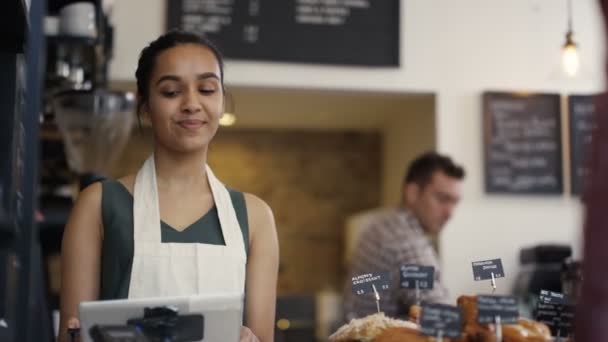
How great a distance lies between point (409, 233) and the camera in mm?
2812

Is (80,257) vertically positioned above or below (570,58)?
below

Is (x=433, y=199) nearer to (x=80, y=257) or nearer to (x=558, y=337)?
(x=558, y=337)

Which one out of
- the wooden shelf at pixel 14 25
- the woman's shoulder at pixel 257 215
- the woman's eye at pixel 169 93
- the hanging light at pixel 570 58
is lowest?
the woman's shoulder at pixel 257 215

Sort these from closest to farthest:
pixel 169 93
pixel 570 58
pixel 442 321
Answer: pixel 442 321
pixel 169 93
pixel 570 58

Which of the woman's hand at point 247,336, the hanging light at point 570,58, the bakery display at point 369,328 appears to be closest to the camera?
the bakery display at point 369,328

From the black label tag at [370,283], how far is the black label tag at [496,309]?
1.03 ft

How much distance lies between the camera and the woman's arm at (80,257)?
4.50ft

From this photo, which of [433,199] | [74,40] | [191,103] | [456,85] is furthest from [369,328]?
[456,85]

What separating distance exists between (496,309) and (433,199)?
1965 mm

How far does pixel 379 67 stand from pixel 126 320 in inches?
114

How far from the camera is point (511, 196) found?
390cm

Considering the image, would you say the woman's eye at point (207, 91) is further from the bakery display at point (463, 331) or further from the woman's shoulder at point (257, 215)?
the bakery display at point (463, 331)

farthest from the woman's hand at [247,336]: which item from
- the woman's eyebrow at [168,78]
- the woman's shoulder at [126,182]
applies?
the woman's eyebrow at [168,78]

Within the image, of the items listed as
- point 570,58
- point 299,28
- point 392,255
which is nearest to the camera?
point 392,255
